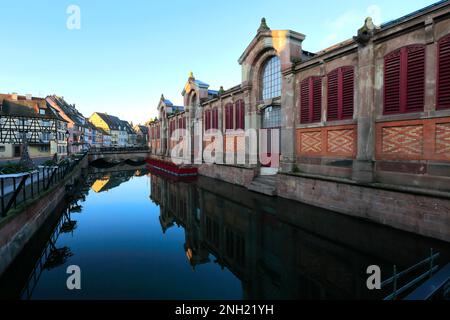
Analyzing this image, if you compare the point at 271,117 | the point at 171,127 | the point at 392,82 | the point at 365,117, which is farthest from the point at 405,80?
the point at 171,127

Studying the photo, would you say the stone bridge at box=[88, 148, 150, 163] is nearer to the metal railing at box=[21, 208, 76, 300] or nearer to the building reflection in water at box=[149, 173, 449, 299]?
the metal railing at box=[21, 208, 76, 300]

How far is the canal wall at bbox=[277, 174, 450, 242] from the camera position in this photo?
8.34 metres

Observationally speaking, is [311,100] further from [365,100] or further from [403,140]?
[403,140]

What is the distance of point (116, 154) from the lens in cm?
4769

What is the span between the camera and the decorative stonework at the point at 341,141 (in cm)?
1200

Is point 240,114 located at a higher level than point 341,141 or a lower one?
higher

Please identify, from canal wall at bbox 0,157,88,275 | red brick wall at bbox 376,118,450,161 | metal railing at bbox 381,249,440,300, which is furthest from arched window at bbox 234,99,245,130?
metal railing at bbox 381,249,440,300

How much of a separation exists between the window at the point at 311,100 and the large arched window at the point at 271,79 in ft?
11.1

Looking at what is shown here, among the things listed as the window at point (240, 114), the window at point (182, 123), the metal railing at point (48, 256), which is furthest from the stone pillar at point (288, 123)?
the window at point (182, 123)

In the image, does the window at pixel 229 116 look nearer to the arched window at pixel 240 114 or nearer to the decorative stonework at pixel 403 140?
the arched window at pixel 240 114

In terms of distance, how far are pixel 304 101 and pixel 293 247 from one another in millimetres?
9762

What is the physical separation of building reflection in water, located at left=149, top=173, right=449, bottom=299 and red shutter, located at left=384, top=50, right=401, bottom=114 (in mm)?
5403

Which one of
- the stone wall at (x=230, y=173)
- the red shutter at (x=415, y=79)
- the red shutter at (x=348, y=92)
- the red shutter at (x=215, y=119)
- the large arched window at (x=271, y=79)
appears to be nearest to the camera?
the red shutter at (x=415, y=79)

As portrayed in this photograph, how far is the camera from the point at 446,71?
8.66 m
